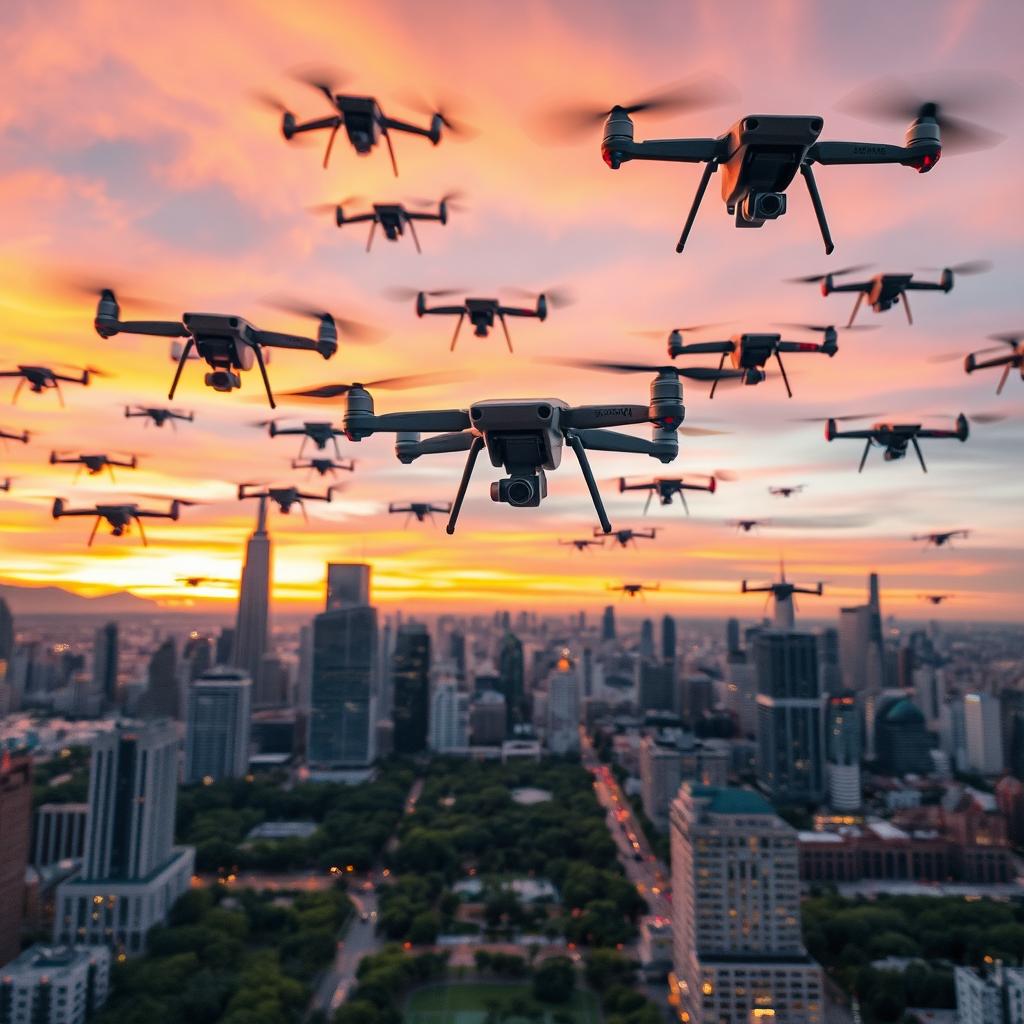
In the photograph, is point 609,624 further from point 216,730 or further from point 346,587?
point 216,730

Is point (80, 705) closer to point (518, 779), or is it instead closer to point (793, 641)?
point (518, 779)

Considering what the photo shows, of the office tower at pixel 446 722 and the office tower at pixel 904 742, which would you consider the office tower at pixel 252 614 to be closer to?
the office tower at pixel 446 722

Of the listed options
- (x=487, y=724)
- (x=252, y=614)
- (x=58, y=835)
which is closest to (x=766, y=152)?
(x=58, y=835)

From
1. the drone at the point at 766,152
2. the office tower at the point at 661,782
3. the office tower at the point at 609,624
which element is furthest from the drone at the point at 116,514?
the office tower at the point at 609,624

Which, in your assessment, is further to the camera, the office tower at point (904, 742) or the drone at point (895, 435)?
the office tower at point (904, 742)

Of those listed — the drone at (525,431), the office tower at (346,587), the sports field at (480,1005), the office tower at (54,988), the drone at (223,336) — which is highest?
the office tower at (346,587)

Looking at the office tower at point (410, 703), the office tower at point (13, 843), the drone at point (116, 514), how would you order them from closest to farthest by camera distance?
the drone at point (116, 514), the office tower at point (13, 843), the office tower at point (410, 703)
